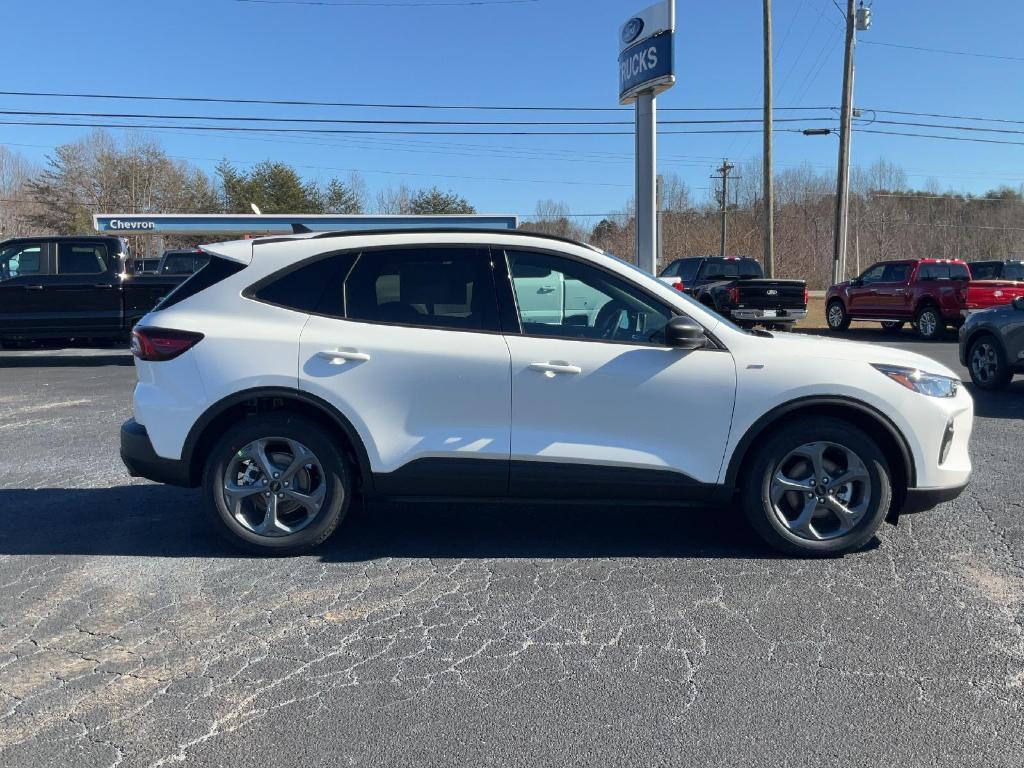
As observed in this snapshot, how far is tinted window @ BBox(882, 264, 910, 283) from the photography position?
1933 cm

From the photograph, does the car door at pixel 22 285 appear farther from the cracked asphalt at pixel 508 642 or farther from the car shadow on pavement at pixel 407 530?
the cracked asphalt at pixel 508 642

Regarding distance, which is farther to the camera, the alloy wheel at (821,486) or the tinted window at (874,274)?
the tinted window at (874,274)

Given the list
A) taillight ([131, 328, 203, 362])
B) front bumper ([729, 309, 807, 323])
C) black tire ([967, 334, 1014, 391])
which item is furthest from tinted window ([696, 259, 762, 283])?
taillight ([131, 328, 203, 362])

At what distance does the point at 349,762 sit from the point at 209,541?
8.17 ft

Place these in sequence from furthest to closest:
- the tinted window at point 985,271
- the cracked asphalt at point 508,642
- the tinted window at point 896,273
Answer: the tinted window at point 896,273 < the tinted window at point 985,271 < the cracked asphalt at point 508,642

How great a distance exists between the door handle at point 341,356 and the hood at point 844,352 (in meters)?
2.17

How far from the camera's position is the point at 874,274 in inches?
805

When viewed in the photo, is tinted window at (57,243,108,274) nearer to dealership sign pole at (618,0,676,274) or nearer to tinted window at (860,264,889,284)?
dealership sign pole at (618,0,676,274)

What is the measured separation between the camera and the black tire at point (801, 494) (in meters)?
4.27

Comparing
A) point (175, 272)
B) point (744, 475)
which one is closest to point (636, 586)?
point (744, 475)

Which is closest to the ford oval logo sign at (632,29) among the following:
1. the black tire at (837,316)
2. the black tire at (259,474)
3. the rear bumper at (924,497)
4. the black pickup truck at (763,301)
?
the black pickup truck at (763,301)

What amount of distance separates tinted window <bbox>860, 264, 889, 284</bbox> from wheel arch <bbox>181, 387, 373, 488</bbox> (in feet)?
61.5

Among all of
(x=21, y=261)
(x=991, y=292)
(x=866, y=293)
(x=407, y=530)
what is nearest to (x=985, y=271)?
(x=991, y=292)

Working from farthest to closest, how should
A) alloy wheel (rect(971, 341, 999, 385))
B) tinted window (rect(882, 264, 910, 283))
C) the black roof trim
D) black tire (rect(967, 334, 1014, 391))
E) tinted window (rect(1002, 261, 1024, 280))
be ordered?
tinted window (rect(882, 264, 910, 283)) → tinted window (rect(1002, 261, 1024, 280)) → alloy wheel (rect(971, 341, 999, 385)) → black tire (rect(967, 334, 1014, 391)) → the black roof trim
